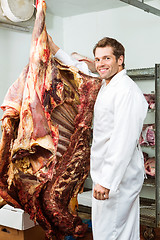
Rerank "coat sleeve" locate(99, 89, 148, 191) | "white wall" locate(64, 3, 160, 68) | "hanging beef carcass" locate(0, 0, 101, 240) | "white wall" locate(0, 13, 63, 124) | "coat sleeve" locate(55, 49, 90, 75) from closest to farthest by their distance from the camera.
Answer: "coat sleeve" locate(99, 89, 148, 191) < "hanging beef carcass" locate(0, 0, 101, 240) < "coat sleeve" locate(55, 49, 90, 75) < "white wall" locate(0, 13, 63, 124) < "white wall" locate(64, 3, 160, 68)

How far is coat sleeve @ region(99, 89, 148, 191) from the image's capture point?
6.92ft

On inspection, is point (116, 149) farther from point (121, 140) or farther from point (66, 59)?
point (66, 59)

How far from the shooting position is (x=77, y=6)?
4.39 meters

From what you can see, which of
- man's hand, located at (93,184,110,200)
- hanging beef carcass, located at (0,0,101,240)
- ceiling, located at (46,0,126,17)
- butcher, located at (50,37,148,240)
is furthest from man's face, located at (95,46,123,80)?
ceiling, located at (46,0,126,17)

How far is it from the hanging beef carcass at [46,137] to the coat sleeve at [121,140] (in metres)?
0.35

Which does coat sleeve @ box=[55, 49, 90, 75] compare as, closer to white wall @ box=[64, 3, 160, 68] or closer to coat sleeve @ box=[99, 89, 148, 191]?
coat sleeve @ box=[99, 89, 148, 191]

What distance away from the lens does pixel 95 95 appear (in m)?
2.48

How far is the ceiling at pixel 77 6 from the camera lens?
4176 mm

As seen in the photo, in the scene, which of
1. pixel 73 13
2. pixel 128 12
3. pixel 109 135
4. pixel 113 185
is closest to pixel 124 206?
pixel 113 185

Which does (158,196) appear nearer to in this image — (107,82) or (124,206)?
(124,206)

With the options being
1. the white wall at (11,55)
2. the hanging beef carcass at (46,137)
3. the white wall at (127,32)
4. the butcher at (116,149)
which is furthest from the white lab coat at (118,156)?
the white wall at (127,32)

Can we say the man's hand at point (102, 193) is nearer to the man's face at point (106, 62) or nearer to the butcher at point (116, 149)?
the butcher at point (116, 149)

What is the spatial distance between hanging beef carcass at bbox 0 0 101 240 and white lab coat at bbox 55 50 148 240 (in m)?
0.14

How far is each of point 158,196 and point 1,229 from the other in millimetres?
1491
